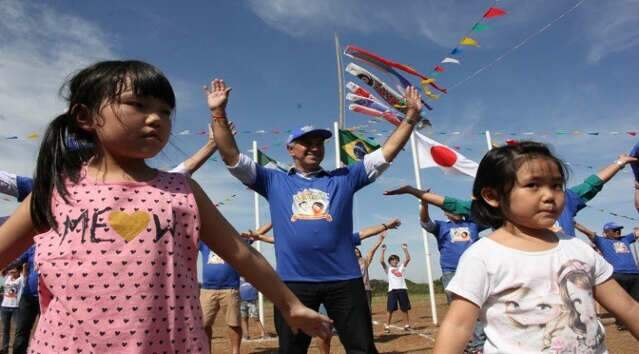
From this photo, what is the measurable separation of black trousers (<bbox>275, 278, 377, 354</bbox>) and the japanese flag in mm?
5201

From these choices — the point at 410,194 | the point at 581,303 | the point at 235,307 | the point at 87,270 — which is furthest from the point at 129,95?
the point at 235,307

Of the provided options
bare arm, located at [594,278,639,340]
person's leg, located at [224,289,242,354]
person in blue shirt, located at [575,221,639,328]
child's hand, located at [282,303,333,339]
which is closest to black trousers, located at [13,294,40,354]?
person's leg, located at [224,289,242,354]

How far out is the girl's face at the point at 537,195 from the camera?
201cm

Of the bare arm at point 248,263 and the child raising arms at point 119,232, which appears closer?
the child raising arms at point 119,232

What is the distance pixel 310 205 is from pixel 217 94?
103cm

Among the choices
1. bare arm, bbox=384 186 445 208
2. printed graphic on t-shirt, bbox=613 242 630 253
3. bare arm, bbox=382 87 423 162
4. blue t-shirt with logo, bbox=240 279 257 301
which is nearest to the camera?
bare arm, bbox=382 87 423 162

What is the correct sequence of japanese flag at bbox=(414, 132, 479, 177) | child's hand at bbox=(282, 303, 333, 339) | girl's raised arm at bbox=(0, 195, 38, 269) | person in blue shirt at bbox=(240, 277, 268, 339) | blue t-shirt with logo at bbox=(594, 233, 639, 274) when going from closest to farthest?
girl's raised arm at bbox=(0, 195, 38, 269)
child's hand at bbox=(282, 303, 333, 339)
japanese flag at bbox=(414, 132, 479, 177)
blue t-shirt with logo at bbox=(594, 233, 639, 274)
person in blue shirt at bbox=(240, 277, 268, 339)

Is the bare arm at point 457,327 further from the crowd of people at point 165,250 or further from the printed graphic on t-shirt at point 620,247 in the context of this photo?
the printed graphic on t-shirt at point 620,247

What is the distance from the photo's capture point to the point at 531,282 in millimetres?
1938

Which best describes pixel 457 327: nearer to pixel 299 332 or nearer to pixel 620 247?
pixel 299 332

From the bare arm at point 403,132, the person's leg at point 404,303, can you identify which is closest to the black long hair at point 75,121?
the bare arm at point 403,132

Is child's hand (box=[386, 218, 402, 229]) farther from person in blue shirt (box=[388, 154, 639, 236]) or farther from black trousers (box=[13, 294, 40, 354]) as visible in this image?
black trousers (box=[13, 294, 40, 354])

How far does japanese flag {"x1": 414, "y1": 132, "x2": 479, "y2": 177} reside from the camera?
27.2 ft

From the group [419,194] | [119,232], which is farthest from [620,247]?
[119,232]
